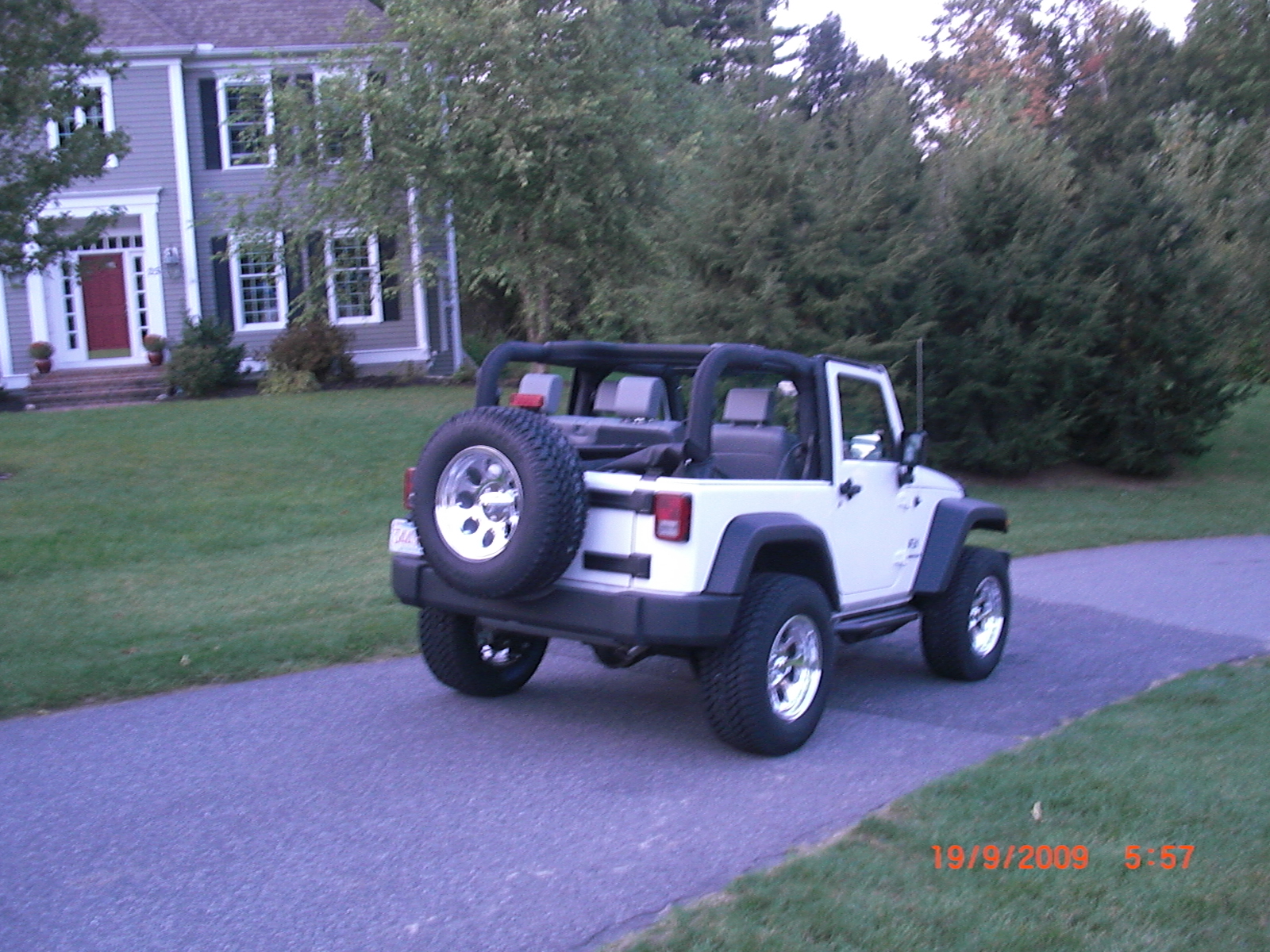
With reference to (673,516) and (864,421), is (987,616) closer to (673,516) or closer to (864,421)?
(864,421)

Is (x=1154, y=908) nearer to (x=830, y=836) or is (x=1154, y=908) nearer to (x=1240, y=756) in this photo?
(x=830, y=836)

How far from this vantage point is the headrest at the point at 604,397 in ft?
22.8

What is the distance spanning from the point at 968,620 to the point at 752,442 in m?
1.84

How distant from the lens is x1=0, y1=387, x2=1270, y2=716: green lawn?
305 inches

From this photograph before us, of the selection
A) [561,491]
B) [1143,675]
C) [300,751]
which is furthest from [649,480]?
[1143,675]

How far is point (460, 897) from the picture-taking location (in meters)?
4.21

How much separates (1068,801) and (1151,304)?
13074 mm

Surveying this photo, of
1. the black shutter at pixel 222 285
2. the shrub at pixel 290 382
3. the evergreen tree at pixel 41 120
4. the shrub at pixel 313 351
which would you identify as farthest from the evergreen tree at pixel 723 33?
the evergreen tree at pixel 41 120

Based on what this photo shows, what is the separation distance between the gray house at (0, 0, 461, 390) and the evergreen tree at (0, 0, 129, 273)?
773 cm

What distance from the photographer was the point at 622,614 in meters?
5.45

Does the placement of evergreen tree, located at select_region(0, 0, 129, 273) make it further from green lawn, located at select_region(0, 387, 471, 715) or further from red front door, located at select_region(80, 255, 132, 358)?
red front door, located at select_region(80, 255, 132, 358)

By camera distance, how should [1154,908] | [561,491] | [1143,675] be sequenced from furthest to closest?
1. [1143,675]
2. [561,491]
3. [1154,908]
